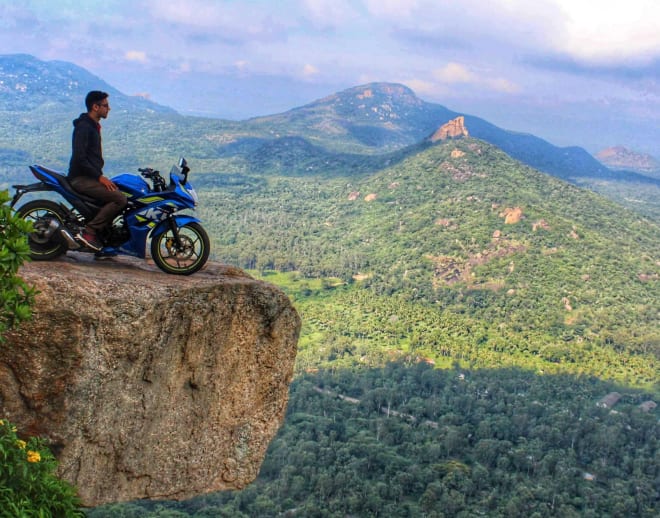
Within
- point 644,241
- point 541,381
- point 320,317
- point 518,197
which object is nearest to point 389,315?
point 320,317

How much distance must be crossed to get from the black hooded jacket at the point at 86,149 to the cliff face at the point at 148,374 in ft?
5.29

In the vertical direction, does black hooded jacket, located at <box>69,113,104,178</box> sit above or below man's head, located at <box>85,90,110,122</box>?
below

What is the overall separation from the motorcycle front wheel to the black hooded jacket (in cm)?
162

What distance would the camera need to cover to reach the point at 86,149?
8945mm

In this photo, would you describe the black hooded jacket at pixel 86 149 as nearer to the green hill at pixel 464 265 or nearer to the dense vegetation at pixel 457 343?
the dense vegetation at pixel 457 343

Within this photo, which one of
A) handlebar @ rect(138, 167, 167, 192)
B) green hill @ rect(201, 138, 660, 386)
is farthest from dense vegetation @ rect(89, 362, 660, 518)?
handlebar @ rect(138, 167, 167, 192)

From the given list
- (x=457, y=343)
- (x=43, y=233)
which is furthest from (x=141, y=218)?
(x=457, y=343)

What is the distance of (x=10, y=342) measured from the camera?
704 cm

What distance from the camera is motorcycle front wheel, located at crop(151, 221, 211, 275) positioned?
9.59 metres

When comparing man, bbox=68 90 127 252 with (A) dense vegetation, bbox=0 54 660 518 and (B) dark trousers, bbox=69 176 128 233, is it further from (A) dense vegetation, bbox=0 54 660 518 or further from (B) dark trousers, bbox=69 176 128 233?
(A) dense vegetation, bbox=0 54 660 518

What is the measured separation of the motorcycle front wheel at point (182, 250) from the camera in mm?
9586

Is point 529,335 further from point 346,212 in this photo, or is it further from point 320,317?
point 346,212

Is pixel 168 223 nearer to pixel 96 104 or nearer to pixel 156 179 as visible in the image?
pixel 156 179

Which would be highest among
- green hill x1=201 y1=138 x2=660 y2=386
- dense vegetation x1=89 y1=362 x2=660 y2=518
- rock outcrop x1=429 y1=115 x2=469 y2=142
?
rock outcrop x1=429 y1=115 x2=469 y2=142
